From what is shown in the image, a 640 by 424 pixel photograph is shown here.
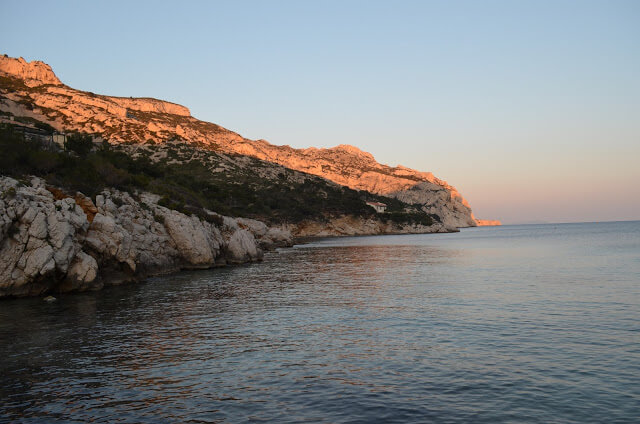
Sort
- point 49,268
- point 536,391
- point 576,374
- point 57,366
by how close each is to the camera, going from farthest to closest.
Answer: point 49,268 → point 57,366 → point 576,374 → point 536,391

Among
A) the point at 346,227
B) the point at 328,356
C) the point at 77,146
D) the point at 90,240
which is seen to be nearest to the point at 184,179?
the point at 77,146

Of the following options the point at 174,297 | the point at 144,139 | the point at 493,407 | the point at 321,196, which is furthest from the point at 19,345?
the point at 144,139

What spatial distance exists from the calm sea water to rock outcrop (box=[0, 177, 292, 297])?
245 cm

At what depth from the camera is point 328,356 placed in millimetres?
16844

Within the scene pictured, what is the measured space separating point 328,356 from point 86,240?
26004mm

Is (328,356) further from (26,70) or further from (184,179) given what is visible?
(26,70)

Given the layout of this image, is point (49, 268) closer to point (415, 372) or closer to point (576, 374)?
point (415, 372)

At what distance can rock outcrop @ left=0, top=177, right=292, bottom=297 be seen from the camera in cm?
3086

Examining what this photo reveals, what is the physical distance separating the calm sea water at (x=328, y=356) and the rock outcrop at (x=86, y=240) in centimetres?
245

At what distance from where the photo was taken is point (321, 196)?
A: 170m

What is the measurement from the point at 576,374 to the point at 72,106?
186m

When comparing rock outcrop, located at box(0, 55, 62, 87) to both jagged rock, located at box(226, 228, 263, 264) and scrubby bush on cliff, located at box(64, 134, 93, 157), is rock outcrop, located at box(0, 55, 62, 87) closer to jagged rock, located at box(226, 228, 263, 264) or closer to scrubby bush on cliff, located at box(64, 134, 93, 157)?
scrubby bush on cliff, located at box(64, 134, 93, 157)

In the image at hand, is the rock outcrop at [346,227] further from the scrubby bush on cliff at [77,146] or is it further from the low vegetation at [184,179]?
the scrubby bush on cliff at [77,146]

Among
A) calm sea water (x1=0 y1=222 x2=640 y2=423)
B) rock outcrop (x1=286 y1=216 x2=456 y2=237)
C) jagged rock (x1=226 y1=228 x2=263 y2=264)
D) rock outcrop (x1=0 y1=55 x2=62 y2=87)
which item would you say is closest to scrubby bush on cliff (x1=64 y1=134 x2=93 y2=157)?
jagged rock (x1=226 y1=228 x2=263 y2=264)
